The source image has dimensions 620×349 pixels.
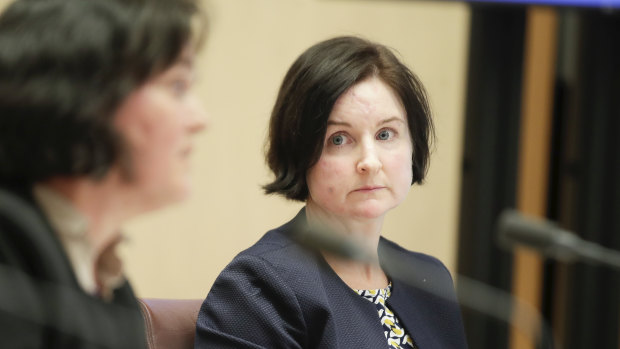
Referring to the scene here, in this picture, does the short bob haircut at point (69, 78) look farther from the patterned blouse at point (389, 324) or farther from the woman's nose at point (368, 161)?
the patterned blouse at point (389, 324)

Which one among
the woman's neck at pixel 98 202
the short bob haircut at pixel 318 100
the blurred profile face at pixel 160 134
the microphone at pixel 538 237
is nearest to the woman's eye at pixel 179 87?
the blurred profile face at pixel 160 134

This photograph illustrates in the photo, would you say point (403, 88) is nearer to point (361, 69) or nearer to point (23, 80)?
point (361, 69)

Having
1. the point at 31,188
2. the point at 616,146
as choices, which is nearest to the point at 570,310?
the point at 616,146

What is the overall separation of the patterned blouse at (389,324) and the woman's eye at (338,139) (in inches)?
10.5

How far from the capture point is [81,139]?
2.81 ft

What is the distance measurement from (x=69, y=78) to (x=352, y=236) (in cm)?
73

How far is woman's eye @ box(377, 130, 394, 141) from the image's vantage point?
1.45m

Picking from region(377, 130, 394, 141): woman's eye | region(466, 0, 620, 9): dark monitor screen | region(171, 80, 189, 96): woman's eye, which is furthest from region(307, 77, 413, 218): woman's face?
region(466, 0, 620, 9): dark monitor screen

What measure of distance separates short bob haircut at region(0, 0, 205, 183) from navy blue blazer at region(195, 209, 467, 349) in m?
0.53

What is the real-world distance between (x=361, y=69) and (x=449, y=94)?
4.90 ft

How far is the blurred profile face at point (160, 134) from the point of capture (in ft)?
2.91

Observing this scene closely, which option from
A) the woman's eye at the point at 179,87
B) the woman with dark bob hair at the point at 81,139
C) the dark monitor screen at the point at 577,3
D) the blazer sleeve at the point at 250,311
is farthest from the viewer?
the dark monitor screen at the point at 577,3

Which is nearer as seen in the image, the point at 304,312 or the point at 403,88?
the point at 304,312

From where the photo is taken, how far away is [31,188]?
0.87 meters
